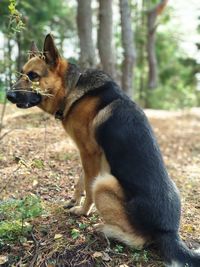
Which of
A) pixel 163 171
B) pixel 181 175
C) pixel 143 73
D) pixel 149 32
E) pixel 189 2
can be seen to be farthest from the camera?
pixel 143 73

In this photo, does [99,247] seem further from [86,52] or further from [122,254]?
[86,52]

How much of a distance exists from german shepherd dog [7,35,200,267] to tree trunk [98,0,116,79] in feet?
17.8

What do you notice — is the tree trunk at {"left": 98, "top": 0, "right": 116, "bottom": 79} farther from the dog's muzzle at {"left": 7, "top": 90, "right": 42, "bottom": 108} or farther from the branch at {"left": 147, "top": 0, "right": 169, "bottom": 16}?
the branch at {"left": 147, "top": 0, "right": 169, "bottom": 16}

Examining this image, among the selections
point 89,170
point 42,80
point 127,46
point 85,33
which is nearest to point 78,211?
point 89,170

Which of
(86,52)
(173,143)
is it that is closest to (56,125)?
(86,52)

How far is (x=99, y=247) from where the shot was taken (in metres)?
4.39

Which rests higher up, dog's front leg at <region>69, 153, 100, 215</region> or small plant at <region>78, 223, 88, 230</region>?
dog's front leg at <region>69, 153, 100, 215</region>

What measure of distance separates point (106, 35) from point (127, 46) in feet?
1.99

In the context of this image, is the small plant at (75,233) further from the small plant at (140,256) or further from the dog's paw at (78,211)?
the small plant at (140,256)

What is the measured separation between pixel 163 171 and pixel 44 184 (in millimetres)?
2018

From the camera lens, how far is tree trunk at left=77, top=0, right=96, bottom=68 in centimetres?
998

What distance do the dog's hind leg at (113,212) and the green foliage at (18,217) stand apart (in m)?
0.64

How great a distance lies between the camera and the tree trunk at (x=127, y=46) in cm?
989

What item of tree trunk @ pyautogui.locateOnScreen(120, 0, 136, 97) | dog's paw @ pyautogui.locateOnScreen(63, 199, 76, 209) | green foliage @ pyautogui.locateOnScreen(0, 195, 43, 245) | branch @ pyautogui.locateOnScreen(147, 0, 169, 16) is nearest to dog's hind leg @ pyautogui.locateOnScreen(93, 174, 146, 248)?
green foliage @ pyautogui.locateOnScreen(0, 195, 43, 245)
